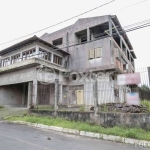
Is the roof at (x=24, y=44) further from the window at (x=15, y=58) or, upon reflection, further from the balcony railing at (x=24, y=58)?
the balcony railing at (x=24, y=58)

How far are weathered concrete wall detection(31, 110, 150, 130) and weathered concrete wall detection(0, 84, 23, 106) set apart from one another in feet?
35.7

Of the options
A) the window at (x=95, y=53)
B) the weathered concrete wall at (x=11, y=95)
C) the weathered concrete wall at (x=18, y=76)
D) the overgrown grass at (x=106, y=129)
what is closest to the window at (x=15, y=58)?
the weathered concrete wall at (x=18, y=76)

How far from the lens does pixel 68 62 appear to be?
18219 mm

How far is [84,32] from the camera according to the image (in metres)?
18.7

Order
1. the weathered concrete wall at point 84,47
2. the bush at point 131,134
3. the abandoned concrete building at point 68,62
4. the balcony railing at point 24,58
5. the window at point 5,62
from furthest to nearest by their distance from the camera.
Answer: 1. the window at point 5,62
2. the weathered concrete wall at point 84,47
3. the balcony railing at point 24,58
4. the abandoned concrete building at point 68,62
5. the bush at point 131,134

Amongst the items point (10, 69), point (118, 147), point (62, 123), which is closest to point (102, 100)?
point (62, 123)

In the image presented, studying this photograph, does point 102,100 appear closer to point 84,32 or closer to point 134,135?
point 134,135

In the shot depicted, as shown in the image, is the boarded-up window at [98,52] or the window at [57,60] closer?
the boarded-up window at [98,52]

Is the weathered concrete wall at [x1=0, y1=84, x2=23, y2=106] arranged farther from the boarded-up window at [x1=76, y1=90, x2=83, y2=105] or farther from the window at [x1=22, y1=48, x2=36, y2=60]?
the boarded-up window at [x1=76, y1=90, x2=83, y2=105]

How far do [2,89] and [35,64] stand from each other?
6143mm

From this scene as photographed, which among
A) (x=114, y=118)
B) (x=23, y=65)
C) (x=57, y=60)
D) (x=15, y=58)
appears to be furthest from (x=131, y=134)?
(x=15, y=58)

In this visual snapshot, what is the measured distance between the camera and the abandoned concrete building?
14.2 m

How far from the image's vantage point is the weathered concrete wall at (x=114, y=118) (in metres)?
5.92

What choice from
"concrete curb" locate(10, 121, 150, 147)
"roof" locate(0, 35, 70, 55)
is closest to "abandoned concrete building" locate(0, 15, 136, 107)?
"roof" locate(0, 35, 70, 55)
